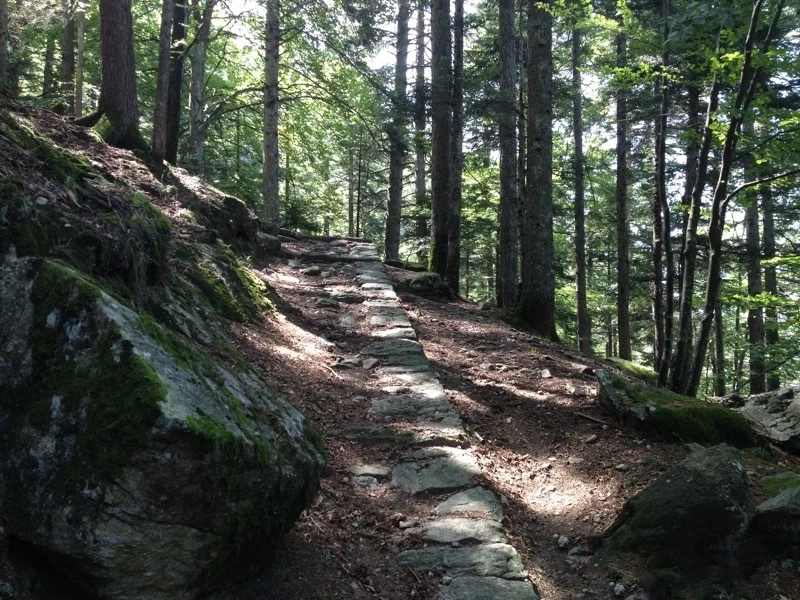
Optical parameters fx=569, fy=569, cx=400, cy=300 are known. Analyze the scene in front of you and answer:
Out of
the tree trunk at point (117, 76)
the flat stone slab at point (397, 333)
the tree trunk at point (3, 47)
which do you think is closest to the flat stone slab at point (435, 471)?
the flat stone slab at point (397, 333)

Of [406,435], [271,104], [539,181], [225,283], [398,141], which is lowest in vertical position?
[406,435]

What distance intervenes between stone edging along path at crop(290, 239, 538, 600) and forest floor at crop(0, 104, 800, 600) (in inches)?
4.2

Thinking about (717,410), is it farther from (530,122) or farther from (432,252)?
(432,252)

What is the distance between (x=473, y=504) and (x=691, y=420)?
2.59 m

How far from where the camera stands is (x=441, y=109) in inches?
482

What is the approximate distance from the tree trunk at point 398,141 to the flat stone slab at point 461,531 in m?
10.8

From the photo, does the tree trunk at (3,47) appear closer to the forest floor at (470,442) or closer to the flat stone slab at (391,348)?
the forest floor at (470,442)

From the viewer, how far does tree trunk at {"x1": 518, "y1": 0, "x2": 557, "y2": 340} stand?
896cm

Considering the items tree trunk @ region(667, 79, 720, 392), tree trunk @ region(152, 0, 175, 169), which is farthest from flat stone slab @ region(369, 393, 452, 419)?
tree trunk @ region(152, 0, 175, 169)

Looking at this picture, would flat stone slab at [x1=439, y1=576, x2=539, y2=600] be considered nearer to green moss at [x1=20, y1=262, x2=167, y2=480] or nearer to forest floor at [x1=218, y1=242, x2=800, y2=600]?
forest floor at [x1=218, y1=242, x2=800, y2=600]

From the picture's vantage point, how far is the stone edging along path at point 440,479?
3.03 meters

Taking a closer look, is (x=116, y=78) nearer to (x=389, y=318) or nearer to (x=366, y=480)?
(x=389, y=318)

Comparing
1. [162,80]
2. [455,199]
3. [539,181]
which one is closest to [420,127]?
[455,199]

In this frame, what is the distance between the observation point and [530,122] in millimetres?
9359
